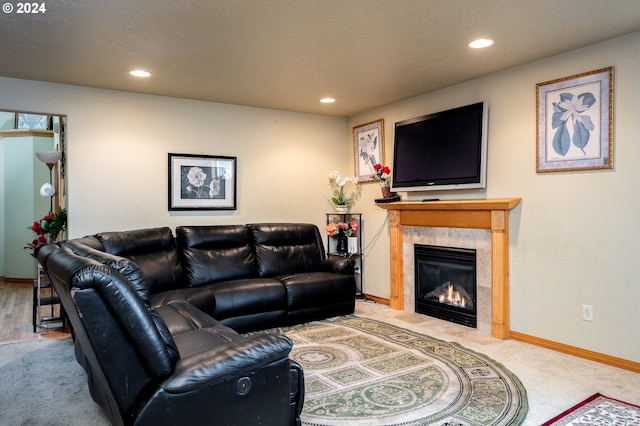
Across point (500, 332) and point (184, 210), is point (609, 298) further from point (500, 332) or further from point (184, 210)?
point (184, 210)

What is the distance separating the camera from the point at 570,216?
340cm

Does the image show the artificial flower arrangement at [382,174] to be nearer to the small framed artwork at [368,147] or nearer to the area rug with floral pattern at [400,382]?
the small framed artwork at [368,147]

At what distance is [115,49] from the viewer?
321 cm

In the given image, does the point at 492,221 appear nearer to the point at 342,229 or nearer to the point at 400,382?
the point at 400,382

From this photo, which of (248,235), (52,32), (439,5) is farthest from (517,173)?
(52,32)

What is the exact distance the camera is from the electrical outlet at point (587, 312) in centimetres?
326

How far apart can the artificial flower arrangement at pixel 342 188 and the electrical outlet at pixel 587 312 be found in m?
Result: 3.00

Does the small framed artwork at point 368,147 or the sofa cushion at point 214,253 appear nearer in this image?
the sofa cushion at point 214,253

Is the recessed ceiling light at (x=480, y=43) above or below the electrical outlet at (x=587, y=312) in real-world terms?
above

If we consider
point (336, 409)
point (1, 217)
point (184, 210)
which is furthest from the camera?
point (1, 217)

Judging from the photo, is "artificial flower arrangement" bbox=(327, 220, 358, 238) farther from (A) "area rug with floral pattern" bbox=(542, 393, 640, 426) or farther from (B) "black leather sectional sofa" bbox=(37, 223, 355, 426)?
(A) "area rug with floral pattern" bbox=(542, 393, 640, 426)

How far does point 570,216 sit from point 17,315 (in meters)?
5.76

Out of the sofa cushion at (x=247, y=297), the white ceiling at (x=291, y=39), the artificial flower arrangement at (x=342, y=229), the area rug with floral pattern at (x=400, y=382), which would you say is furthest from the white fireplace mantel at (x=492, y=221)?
the sofa cushion at (x=247, y=297)

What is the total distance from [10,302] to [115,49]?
4122 mm
